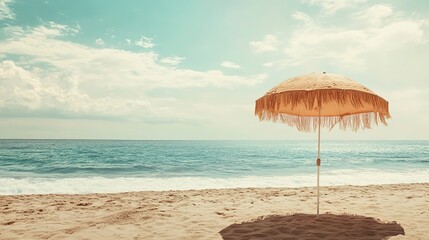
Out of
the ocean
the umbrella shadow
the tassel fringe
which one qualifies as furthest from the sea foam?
the tassel fringe

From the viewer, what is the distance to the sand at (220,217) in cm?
461

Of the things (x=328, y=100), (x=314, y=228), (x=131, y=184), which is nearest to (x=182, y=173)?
(x=131, y=184)

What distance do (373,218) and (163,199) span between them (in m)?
4.75

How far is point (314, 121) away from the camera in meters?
6.37

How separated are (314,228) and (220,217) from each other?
5.58 ft

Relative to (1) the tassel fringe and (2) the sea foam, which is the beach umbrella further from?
(2) the sea foam

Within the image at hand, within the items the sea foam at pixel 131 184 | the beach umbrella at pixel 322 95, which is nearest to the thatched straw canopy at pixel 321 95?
the beach umbrella at pixel 322 95

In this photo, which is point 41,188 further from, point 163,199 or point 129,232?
point 129,232

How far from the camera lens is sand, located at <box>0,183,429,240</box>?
461cm

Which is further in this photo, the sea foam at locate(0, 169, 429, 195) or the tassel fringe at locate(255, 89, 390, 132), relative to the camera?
the sea foam at locate(0, 169, 429, 195)

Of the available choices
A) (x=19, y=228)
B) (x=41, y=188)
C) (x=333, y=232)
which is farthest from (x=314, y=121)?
(x=41, y=188)

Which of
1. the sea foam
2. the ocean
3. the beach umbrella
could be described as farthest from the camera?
the ocean

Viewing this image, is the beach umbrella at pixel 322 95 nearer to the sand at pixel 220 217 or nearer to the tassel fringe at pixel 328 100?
the tassel fringe at pixel 328 100

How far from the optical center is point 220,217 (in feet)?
18.6
